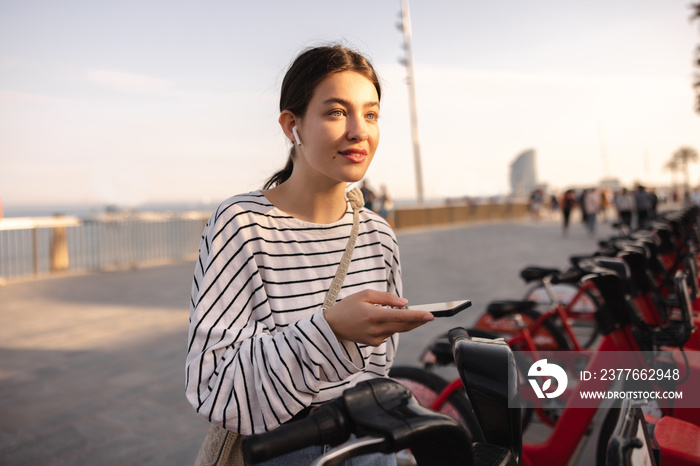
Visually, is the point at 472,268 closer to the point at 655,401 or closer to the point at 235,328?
the point at 655,401

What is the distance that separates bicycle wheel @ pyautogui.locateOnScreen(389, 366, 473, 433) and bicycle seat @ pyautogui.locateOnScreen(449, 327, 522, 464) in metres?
1.54

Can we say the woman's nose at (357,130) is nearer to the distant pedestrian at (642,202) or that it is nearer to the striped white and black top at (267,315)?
the striped white and black top at (267,315)

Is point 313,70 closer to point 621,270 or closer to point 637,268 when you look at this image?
point 621,270

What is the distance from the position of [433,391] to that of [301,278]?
5.06 feet

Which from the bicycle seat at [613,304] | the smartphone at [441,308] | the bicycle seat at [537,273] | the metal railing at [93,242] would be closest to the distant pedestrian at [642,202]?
the metal railing at [93,242]

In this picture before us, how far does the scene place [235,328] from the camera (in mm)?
1145

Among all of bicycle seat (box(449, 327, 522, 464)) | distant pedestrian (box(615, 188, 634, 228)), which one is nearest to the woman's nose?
bicycle seat (box(449, 327, 522, 464))

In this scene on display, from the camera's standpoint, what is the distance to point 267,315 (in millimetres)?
1220

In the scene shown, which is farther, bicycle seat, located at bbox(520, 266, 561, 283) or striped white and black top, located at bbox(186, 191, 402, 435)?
bicycle seat, located at bbox(520, 266, 561, 283)

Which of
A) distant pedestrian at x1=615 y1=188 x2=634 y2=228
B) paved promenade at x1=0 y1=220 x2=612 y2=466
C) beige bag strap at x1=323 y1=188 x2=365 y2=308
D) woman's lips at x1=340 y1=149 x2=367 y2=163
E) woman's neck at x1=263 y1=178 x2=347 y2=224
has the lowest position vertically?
paved promenade at x1=0 y1=220 x2=612 y2=466

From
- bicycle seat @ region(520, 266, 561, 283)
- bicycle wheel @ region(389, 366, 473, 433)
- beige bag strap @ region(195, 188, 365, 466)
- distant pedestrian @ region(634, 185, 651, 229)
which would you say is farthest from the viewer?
distant pedestrian @ region(634, 185, 651, 229)

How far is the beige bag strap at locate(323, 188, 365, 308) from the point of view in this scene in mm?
1327

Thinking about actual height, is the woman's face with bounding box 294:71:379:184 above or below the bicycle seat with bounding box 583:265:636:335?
above

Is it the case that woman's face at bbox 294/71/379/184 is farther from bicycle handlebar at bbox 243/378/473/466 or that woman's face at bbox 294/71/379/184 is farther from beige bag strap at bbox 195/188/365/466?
bicycle handlebar at bbox 243/378/473/466
